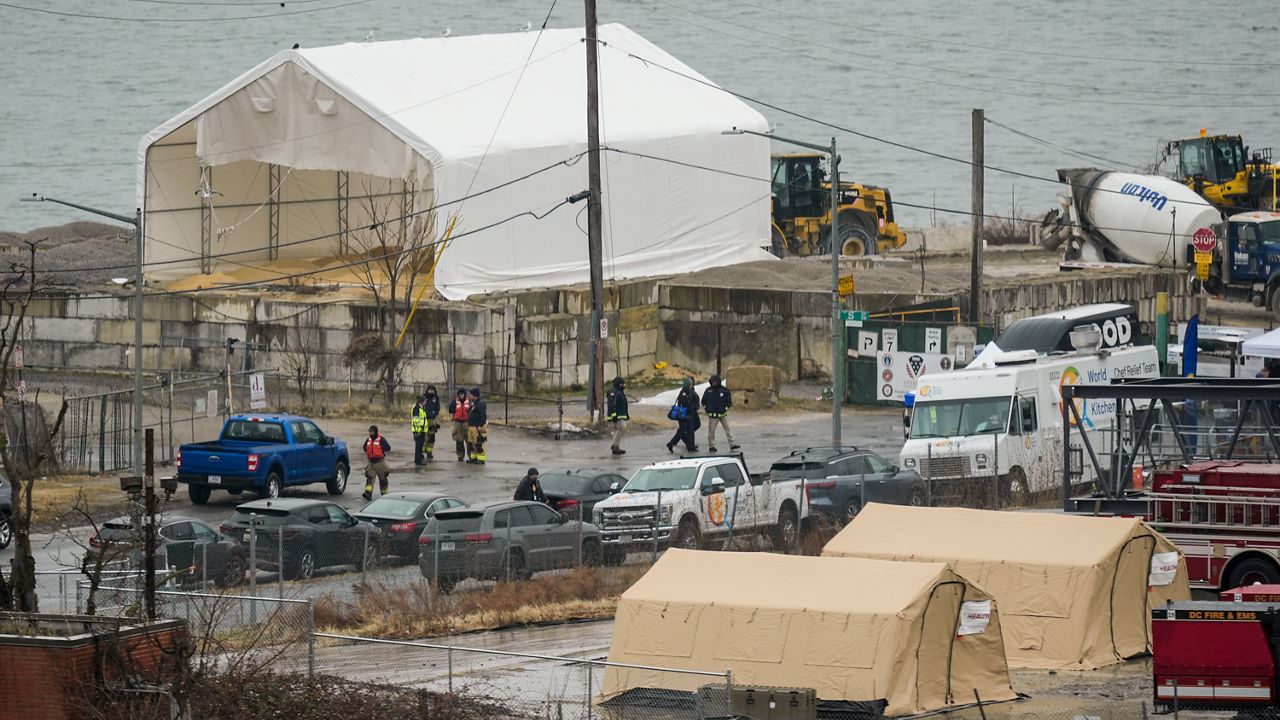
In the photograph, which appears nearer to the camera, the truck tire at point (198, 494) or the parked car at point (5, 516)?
the parked car at point (5, 516)

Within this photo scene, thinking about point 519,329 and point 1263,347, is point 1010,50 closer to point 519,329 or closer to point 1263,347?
point 519,329

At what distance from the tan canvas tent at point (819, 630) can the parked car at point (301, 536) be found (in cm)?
769

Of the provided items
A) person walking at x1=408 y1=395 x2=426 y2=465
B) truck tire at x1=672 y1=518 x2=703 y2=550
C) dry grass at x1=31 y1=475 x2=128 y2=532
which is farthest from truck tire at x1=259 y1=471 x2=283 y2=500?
truck tire at x1=672 y1=518 x2=703 y2=550

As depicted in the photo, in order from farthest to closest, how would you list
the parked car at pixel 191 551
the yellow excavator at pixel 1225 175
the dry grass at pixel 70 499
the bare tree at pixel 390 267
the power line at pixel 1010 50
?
1. the power line at pixel 1010 50
2. the yellow excavator at pixel 1225 175
3. the bare tree at pixel 390 267
4. the dry grass at pixel 70 499
5. the parked car at pixel 191 551

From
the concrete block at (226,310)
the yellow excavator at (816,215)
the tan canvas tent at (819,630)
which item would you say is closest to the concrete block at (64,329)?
the concrete block at (226,310)

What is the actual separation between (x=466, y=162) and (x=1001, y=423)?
19.8m

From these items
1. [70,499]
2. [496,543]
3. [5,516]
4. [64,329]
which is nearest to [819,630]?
[496,543]

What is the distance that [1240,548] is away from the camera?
25.0m

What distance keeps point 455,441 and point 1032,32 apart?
13489 cm

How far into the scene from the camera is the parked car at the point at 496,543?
88.6 feet

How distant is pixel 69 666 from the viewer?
1730cm

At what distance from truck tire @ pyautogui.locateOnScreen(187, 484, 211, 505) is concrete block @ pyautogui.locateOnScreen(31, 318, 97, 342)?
18.0 m

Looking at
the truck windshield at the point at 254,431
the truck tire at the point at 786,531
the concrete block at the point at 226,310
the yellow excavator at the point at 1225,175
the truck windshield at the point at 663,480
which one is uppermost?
the yellow excavator at the point at 1225,175

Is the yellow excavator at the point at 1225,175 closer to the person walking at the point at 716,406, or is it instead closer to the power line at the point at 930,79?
the person walking at the point at 716,406
